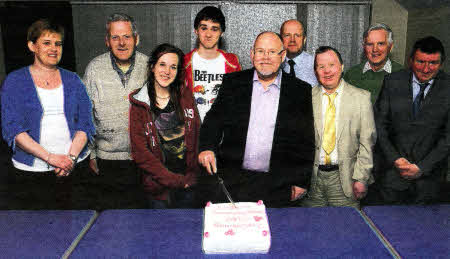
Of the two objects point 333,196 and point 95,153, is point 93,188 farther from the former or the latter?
point 333,196

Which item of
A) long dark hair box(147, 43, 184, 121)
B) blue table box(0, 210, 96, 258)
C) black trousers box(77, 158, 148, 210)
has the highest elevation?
long dark hair box(147, 43, 184, 121)

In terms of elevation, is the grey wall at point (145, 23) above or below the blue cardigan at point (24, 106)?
above

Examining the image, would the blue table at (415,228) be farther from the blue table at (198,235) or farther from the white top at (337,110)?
the white top at (337,110)

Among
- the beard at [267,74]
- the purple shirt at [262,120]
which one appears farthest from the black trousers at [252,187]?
the beard at [267,74]

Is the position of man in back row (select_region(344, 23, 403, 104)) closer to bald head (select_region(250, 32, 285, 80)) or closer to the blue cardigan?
bald head (select_region(250, 32, 285, 80))

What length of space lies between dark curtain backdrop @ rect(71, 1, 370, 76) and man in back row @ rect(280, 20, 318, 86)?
1.43 ft

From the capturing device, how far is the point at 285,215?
149cm

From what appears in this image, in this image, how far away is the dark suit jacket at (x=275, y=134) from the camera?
211cm

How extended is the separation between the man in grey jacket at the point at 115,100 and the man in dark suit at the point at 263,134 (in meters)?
0.57

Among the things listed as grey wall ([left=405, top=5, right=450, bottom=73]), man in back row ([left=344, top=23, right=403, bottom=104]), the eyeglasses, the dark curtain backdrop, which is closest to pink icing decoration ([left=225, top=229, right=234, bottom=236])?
the eyeglasses

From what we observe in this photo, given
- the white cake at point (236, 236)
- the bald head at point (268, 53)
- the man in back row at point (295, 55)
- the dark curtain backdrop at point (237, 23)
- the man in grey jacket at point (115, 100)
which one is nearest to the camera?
the white cake at point (236, 236)

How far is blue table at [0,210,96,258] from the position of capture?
48.0 inches

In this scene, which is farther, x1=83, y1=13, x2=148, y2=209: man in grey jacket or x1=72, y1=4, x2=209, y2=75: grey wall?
x1=72, y1=4, x2=209, y2=75: grey wall

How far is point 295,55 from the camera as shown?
252 cm
